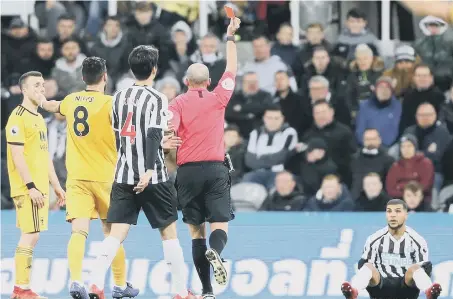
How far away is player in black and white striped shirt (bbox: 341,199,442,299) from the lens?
38.6 feet

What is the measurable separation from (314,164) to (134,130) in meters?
5.91

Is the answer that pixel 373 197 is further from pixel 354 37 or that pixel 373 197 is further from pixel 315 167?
pixel 354 37

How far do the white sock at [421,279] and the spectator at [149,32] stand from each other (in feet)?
24.4

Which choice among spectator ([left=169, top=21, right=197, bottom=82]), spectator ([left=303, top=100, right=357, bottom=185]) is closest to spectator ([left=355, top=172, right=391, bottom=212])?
spectator ([left=303, top=100, right=357, bottom=185])

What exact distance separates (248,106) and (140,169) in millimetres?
6611

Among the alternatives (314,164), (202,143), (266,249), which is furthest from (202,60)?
(202,143)

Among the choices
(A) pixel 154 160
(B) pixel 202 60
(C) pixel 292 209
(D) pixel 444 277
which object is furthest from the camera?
(B) pixel 202 60

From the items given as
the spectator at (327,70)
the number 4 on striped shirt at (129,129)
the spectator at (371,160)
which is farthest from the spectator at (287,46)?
the number 4 on striped shirt at (129,129)

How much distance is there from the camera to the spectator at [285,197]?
53.8 ft

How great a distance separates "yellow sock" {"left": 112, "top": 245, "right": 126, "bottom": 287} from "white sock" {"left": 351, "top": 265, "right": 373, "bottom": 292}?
198 centimetres

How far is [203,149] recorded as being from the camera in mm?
11555

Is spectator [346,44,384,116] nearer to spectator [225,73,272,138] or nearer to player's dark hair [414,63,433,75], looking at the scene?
player's dark hair [414,63,433,75]

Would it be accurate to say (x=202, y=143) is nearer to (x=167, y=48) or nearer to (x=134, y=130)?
(x=134, y=130)

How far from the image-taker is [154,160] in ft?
36.6
